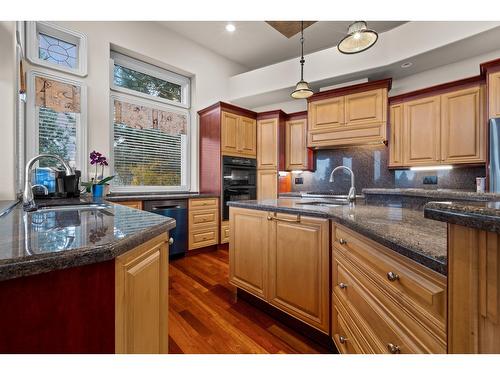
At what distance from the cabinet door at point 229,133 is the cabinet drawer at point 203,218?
100 centimetres

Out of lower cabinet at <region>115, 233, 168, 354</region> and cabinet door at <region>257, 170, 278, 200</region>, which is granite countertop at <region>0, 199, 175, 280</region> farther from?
cabinet door at <region>257, 170, 278, 200</region>

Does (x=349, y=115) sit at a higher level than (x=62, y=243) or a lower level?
higher

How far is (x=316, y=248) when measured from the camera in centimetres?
145

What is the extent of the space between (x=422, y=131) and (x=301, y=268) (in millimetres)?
2673

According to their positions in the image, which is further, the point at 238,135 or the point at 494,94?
the point at 238,135

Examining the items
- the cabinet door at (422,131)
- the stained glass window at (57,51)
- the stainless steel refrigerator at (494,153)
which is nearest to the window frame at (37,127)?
the stained glass window at (57,51)

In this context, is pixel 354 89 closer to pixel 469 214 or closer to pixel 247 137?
pixel 247 137

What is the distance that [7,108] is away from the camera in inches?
65.2

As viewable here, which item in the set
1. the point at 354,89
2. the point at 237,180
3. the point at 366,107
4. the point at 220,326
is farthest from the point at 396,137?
the point at 220,326

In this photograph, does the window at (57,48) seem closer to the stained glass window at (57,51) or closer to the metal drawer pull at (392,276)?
the stained glass window at (57,51)

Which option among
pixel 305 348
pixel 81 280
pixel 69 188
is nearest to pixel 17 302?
pixel 81 280

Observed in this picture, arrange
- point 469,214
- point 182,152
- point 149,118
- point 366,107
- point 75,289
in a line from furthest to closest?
point 182,152, point 149,118, point 366,107, point 75,289, point 469,214
